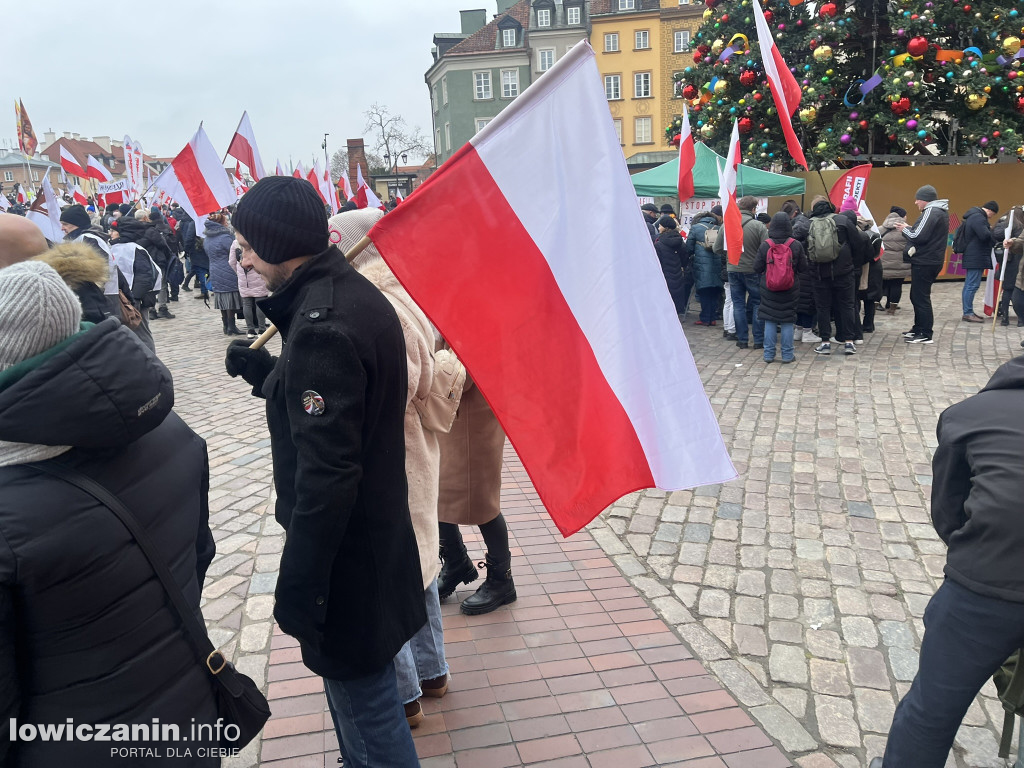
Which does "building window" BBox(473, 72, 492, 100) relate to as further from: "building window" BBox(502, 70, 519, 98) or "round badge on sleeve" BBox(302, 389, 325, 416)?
"round badge on sleeve" BBox(302, 389, 325, 416)

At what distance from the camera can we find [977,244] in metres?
11.5

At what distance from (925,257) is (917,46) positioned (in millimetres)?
5095

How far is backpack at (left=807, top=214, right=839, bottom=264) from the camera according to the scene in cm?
952

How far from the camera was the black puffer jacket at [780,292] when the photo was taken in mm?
9383

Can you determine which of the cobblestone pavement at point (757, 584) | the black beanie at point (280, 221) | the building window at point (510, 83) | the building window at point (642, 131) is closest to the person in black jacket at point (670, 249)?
the cobblestone pavement at point (757, 584)

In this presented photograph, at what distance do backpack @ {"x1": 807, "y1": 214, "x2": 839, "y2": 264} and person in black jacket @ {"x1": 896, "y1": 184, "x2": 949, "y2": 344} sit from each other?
5.63 ft

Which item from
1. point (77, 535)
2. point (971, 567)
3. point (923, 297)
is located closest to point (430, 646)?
point (77, 535)

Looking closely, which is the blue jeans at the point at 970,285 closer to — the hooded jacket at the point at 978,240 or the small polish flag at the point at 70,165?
the hooded jacket at the point at 978,240

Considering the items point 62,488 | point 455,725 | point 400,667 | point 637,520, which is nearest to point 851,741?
point 455,725

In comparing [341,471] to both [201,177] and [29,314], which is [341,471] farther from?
[201,177]

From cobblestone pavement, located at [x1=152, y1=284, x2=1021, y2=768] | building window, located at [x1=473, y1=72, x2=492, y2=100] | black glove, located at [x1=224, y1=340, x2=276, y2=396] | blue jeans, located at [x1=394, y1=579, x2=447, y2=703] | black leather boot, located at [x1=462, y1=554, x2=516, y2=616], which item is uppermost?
building window, located at [x1=473, y1=72, x2=492, y2=100]

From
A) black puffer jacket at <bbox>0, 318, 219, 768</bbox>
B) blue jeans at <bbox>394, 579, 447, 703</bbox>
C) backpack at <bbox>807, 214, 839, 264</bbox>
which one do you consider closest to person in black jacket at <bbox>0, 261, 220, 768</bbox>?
black puffer jacket at <bbox>0, 318, 219, 768</bbox>

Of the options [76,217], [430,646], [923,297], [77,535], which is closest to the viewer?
[77,535]

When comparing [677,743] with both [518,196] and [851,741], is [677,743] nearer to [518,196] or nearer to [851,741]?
[851,741]
